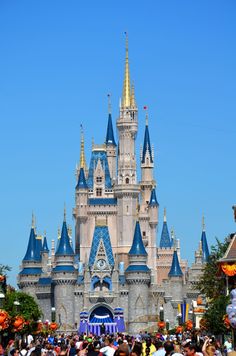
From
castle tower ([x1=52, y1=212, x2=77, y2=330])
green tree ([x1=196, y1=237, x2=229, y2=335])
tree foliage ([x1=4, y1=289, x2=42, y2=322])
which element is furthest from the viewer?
castle tower ([x1=52, y1=212, x2=77, y2=330])

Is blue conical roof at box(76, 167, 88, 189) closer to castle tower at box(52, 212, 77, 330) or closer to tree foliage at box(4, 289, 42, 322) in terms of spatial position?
castle tower at box(52, 212, 77, 330)

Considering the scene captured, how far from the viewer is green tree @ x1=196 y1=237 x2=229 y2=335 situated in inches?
1652

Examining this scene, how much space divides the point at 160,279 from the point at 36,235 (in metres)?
16.2

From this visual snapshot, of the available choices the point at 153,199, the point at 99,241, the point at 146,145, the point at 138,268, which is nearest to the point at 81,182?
the point at 99,241

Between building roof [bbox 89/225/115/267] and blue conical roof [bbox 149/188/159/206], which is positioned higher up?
blue conical roof [bbox 149/188/159/206]

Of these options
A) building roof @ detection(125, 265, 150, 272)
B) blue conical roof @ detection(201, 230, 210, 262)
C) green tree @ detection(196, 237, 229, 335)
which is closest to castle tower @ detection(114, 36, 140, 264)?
building roof @ detection(125, 265, 150, 272)

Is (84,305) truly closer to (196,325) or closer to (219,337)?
(196,325)

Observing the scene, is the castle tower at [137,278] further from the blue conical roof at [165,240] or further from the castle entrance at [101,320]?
the blue conical roof at [165,240]

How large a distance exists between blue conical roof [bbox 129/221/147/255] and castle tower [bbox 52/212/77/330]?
22.5ft

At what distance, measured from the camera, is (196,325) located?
256 ft

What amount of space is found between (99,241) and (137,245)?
699cm

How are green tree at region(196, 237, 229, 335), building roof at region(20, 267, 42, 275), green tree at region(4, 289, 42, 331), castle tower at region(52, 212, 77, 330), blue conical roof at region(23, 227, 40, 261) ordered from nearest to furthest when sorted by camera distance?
green tree at region(196, 237, 229, 335), green tree at region(4, 289, 42, 331), castle tower at region(52, 212, 77, 330), building roof at region(20, 267, 42, 275), blue conical roof at region(23, 227, 40, 261)

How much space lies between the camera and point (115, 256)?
133m

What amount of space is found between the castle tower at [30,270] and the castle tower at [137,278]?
1133 centimetres
